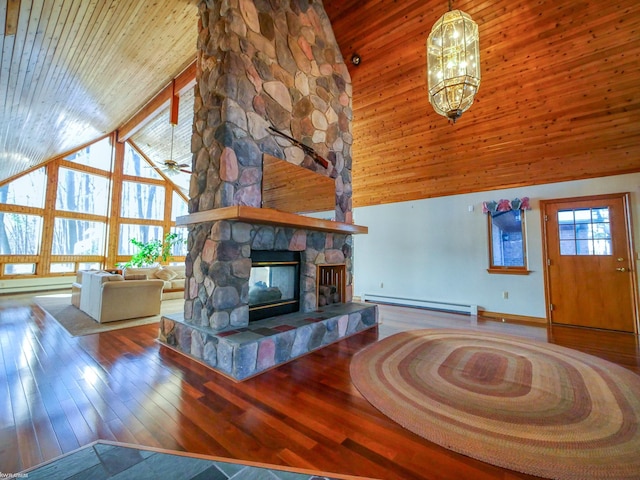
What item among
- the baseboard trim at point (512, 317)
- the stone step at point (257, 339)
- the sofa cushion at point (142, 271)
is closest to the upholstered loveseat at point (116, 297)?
the sofa cushion at point (142, 271)

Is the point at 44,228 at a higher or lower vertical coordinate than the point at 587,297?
higher

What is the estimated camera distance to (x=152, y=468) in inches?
52.0

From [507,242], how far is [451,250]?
0.95m

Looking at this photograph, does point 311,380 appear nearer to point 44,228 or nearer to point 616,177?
point 616,177

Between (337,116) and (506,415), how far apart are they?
13.5 ft

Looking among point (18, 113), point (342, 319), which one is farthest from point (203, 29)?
point (342, 319)

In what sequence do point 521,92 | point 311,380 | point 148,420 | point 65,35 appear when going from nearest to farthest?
1. point 148,420
2. point 311,380
3. point 65,35
4. point 521,92

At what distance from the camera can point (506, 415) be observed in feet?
6.01

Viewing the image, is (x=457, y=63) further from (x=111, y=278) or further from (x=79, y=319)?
(x=79, y=319)

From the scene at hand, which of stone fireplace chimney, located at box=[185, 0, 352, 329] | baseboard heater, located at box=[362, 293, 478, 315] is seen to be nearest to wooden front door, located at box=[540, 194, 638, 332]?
baseboard heater, located at box=[362, 293, 478, 315]

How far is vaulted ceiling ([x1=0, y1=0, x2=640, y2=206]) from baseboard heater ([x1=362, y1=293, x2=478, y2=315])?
2.29m

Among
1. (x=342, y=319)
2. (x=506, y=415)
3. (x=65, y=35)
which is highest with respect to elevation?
(x=65, y=35)

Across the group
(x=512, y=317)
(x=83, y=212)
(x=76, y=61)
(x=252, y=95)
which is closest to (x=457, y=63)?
(x=252, y=95)

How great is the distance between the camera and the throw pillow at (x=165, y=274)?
647 cm
